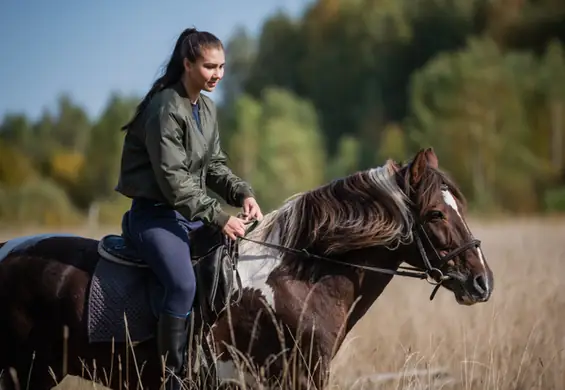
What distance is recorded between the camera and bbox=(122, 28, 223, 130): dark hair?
4.31 metres

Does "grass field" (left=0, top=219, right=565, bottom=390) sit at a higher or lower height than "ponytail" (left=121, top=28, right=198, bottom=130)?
lower

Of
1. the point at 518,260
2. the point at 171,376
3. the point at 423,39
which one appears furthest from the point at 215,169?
the point at 423,39

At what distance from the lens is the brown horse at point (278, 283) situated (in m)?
4.37

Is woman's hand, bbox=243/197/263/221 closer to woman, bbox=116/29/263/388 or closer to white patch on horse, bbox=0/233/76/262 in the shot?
woman, bbox=116/29/263/388

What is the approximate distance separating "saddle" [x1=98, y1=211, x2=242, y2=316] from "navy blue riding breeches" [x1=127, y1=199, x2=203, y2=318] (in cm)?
10

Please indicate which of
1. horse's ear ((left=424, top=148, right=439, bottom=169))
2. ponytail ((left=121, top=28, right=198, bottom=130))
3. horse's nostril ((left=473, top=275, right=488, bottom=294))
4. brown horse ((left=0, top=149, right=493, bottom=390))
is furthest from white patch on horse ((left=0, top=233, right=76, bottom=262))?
horse's nostril ((left=473, top=275, right=488, bottom=294))

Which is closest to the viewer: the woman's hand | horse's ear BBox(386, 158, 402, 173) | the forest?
the woman's hand

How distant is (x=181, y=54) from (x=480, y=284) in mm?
2125

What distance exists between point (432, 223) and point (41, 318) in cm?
232

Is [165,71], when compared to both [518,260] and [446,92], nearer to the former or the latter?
[518,260]

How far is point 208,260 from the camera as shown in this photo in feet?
14.4

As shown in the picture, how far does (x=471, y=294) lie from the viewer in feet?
14.5

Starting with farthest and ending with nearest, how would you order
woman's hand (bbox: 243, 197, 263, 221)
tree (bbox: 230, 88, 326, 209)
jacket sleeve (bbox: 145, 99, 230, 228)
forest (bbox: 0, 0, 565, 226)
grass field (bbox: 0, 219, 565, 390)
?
tree (bbox: 230, 88, 326, 209), forest (bbox: 0, 0, 565, 226), grass field (bbox: 0, 219, 565, 390), woman's hand (bbox: 243, 197, 263, 221), jacket sleeve (bbox: 145, 99, 230, 228)

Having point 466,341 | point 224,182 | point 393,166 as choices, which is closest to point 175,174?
point 224,182
